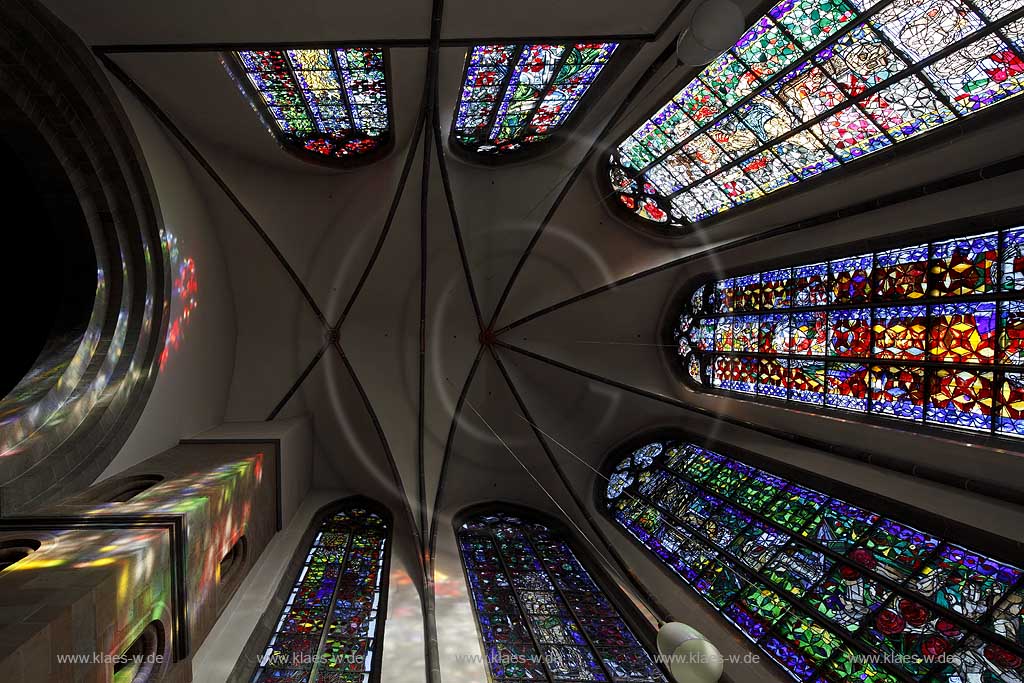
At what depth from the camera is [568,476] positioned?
1181cm

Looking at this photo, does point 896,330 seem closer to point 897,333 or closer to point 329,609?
point 897,333

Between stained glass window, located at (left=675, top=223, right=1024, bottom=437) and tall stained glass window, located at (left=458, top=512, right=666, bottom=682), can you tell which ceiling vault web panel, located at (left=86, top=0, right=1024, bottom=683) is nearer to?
tall stained glass window, located at (left=458, top=512, right=666, bottom=682)

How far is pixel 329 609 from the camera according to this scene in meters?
7.96

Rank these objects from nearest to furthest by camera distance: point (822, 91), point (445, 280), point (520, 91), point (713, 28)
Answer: point (713, 28) → point (822, 91) → point (520, 91) → point (445, 280)

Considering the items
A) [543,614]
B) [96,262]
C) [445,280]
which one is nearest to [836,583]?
[543,614]

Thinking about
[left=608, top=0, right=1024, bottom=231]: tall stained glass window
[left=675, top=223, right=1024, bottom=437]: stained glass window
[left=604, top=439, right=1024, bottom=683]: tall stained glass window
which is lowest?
[left=604, top=439, right=1024, bottom=683]: tall stained glass window

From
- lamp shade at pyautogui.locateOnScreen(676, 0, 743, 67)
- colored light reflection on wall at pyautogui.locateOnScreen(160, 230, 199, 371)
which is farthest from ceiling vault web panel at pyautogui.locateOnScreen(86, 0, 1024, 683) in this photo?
lamp shade at pyautogui.locateOnScreen(676, 0, 743, 67)

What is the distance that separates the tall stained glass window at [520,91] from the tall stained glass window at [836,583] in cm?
616

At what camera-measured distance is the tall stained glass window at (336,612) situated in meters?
6.82

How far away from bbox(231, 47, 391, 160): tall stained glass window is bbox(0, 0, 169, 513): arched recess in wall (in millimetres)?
2047

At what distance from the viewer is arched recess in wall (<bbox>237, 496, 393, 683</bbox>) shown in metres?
6.82

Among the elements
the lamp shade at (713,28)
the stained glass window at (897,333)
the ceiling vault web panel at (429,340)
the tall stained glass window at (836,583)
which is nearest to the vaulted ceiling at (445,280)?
the ceiling vault web panel at (429,340)

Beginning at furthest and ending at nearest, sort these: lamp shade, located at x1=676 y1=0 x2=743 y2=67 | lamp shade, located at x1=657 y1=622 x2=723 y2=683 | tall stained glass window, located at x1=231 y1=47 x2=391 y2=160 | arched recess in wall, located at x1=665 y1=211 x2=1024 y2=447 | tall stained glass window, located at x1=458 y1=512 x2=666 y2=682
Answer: tall stained glass window, located at x1=231 y1=47 x2=391 y2=160
tall stained glass window, located at x1=458 y1=512 x2=666 y2=682
arched recess in wall, located at x1=665 y1=211 x2=1024 y2=447
lamp shade, located at x1=676 y1=0 x2=743 y2=67
lamp shade, located at x1=657 y1=622 x2=723 y2=683

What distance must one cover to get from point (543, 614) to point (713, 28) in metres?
7.14
